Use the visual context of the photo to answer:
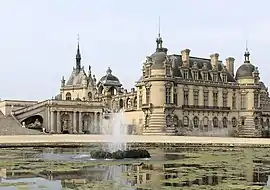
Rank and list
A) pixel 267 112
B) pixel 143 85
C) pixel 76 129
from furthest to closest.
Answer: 1. pixel 267 112
2. pixel 76 129
3. pixel 143 85

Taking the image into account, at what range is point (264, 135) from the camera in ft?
221

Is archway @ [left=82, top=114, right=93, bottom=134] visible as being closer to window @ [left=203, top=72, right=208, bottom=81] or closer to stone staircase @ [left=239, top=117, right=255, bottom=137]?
window @ [left=203, top=72, right=208, bottom=81]

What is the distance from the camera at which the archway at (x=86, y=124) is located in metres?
68.7

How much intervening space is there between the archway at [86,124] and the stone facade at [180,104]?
0.15 meters

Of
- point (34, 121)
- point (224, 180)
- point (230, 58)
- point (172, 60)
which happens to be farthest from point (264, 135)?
point (224, 180)

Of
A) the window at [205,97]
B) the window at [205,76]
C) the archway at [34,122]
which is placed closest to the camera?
the window at [205,97]

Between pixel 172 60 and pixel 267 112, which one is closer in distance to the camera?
pixel 172 60

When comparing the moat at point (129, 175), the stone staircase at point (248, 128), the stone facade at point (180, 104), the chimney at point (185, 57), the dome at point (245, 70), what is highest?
the chimney at point (185, 57)

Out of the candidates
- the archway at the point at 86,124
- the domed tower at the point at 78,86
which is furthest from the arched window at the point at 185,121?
the domed tower at the point at 78,86

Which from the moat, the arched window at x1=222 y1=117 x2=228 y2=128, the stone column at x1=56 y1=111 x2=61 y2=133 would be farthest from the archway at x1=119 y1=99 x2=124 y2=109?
the moat

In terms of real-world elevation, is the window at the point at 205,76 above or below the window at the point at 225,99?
above

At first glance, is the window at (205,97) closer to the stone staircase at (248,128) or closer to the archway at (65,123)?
the stone staircase at (248,128)

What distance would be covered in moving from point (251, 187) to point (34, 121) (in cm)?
5747

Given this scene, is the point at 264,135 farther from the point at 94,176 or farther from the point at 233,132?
the point at 94,176
